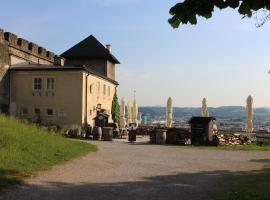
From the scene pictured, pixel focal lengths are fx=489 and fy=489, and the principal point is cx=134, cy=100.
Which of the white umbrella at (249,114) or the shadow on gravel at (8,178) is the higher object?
the white umbrella at (249,114)

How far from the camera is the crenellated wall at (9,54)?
125 feet

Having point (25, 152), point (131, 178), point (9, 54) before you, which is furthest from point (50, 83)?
point (131, 178)

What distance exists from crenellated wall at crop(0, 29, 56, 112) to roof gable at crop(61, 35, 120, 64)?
20.0 feet

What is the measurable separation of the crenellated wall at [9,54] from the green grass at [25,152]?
1720cm

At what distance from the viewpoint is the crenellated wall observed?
38062mm

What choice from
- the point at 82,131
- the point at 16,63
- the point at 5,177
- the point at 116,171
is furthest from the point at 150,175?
the point at 16,63

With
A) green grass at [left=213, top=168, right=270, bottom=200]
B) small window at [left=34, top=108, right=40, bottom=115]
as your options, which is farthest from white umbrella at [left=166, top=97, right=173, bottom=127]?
green grass at [left=213, top=168, right=270, bottom=200]

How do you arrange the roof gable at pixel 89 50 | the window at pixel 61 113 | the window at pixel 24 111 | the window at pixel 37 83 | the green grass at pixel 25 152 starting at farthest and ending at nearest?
the roof gable at pixel 89 50, the window at pixel 24 111, the window at pixel 37 83, the window at pixel 61 113, the green grass at pixel 25 152

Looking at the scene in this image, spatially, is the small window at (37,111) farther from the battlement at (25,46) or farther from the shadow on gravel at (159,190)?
the shadow on gravel at (159,190)

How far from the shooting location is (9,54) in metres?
39.2

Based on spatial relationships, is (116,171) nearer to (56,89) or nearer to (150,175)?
(150,175)

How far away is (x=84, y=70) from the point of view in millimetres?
37594

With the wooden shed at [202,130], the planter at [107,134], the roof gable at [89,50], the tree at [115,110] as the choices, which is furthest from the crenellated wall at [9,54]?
the wooden shed at [202,130]

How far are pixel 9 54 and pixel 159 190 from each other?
3004cm
